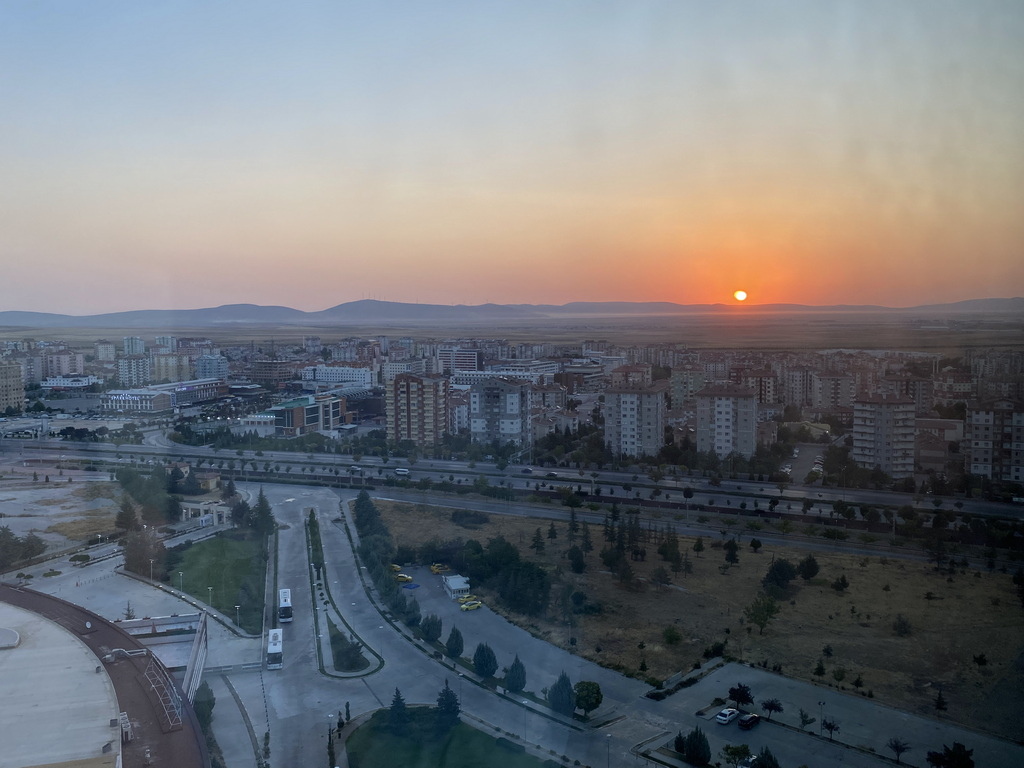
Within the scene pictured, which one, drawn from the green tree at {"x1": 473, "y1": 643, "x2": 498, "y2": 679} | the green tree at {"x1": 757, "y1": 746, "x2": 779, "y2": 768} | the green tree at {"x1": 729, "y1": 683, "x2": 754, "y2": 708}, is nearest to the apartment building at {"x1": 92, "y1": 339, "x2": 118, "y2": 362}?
the green tree at {"x1": 473, "y1": 643, "x2": 498, "y2": 679}

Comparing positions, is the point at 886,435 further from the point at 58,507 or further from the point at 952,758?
the point at 58,507

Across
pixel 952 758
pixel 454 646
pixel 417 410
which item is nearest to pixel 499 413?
pixel 417 410

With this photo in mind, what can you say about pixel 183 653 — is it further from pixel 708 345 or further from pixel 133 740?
pixel 708 345

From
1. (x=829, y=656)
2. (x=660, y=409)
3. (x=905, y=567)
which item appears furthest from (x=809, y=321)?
(x=829, y=656)

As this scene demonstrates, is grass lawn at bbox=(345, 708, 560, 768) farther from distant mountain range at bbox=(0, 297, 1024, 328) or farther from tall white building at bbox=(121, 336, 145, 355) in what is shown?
tall white building at bbox=(121, 336, 145, 355)

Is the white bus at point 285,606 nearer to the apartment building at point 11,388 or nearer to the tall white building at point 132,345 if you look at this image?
the apartment building at point 11,388

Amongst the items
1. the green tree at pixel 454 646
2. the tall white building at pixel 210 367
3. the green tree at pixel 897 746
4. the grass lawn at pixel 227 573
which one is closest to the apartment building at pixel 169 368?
the tall white building at pixel 210 367
